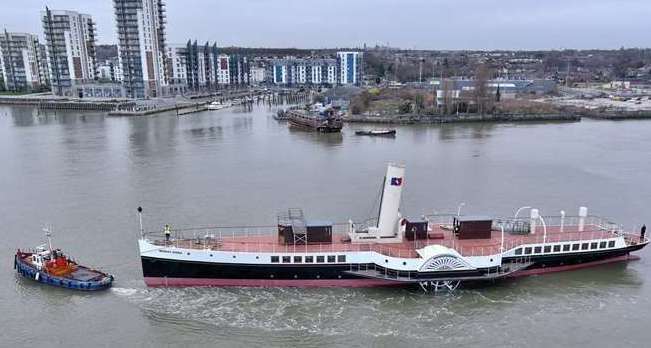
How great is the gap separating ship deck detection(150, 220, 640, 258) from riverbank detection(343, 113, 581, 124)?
36290 millimetres

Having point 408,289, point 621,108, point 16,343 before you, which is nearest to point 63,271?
point 16,343

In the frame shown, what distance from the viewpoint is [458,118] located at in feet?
169

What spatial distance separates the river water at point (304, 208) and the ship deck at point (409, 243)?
42.8 inches

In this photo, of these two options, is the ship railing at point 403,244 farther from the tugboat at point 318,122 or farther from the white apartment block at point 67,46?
the white apartment block at point 67,46

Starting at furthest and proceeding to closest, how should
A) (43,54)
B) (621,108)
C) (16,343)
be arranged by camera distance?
1. (43,54)
2. (621,108)
3. (16,343)

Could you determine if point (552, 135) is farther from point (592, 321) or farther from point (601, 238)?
point (592, 321)

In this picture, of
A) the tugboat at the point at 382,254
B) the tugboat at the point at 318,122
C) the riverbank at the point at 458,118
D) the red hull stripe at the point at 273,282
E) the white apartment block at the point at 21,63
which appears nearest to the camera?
the tugboat at the point at 382,254

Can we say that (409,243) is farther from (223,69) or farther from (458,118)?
(223,69)

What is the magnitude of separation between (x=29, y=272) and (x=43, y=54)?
98.5 metres

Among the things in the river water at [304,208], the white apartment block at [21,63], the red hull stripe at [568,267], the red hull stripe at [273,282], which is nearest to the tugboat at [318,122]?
the river water at [304,208]

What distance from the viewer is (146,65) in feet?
235

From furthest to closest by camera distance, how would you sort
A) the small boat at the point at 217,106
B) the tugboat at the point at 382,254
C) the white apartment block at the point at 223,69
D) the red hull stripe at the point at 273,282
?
the white apartment block at the point at 223,69 < the small boat at the point at 217,106 < the red hull stripe at the point at 273,282 < the tugboat at the point at 382,254

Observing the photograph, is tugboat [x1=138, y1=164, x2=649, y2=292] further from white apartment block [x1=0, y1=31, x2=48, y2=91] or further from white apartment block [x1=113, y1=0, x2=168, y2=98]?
white apartment block [x1=0, y1=31, x2=48, y2=91]

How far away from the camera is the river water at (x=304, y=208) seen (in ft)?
38.8
